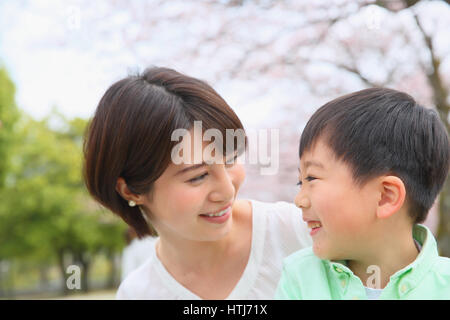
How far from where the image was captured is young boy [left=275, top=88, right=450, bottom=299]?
34.4 inches

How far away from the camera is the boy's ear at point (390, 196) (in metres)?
0.86

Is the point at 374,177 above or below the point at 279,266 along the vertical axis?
above

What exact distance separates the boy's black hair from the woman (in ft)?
0.88

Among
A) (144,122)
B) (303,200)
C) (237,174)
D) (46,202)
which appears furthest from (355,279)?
(46,202)

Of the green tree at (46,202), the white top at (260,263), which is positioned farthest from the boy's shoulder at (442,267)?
the green tree at (46,202)

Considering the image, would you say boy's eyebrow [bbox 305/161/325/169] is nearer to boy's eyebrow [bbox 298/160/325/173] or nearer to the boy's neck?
boy's eyebrow [bbox 298/160/325/173]

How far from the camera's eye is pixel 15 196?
10.6 metres

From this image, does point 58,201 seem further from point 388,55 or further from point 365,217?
point 365,217

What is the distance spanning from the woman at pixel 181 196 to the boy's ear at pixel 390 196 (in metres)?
0.34

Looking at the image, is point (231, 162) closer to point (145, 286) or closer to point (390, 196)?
point (390, 196)

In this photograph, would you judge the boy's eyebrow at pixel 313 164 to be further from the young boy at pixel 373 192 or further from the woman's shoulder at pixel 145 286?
the woman's shoulder at pixel 145 286

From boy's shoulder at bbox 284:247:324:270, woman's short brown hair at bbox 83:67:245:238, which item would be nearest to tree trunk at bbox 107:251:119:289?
woman's short brown hair at bbox 83:67:245:238
